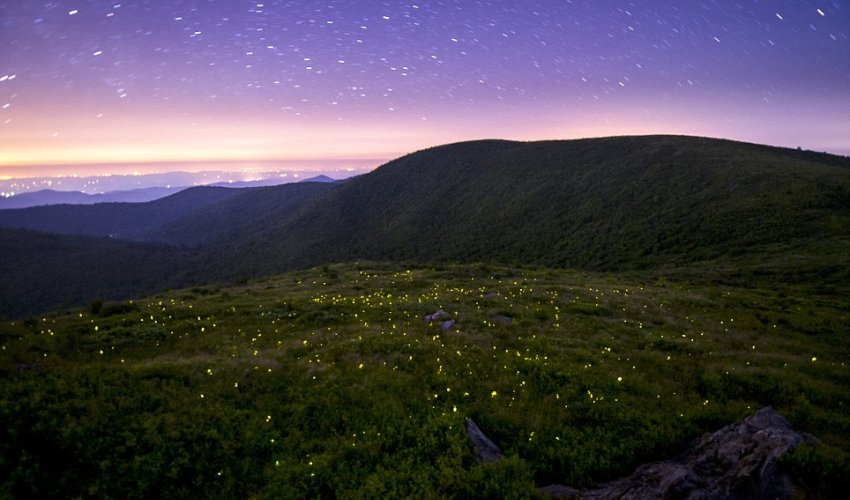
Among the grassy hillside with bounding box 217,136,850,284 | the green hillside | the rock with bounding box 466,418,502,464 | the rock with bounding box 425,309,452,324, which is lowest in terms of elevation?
the green hillside

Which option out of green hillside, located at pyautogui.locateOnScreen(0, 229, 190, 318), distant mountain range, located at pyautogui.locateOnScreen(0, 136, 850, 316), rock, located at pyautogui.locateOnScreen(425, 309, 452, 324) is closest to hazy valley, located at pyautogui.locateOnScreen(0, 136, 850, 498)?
rock, located at pyautogui.locateOnScreen(425, 309, 452, 324)

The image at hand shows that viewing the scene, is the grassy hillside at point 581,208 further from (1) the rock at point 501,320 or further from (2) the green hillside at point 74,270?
(2) the green hillside at point 74,270

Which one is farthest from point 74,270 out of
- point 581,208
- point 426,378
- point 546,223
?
point 426,378

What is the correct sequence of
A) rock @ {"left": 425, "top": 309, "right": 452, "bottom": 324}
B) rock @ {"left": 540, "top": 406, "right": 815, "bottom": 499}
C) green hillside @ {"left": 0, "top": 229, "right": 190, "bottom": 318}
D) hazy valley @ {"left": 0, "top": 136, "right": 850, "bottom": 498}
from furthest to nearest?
green hillside @ {"left": 0, "top": 229, "right": 190, "bottom": 318} < rock @ {"left": 425, "top": 309, "right": 452, "bottom": 324} < hazy valley @ {"left": 0, "top": 136, "right": 850, "bottom": 498} < rock @ {"left": 540, "top": 406, "right": 815, "bottom": 499}

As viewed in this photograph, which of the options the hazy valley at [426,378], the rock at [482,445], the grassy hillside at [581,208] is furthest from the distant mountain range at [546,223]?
the rock at [482,445]

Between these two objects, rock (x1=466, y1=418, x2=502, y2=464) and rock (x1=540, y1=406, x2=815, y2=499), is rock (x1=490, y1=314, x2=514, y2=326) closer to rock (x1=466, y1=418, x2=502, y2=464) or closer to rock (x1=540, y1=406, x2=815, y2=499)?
rock (x1=466, y1=418, x2=502, y2=464)

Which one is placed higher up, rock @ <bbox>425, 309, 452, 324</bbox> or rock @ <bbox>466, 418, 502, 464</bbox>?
rock @ <bbox>425, 309, 452, 324</bbox>
